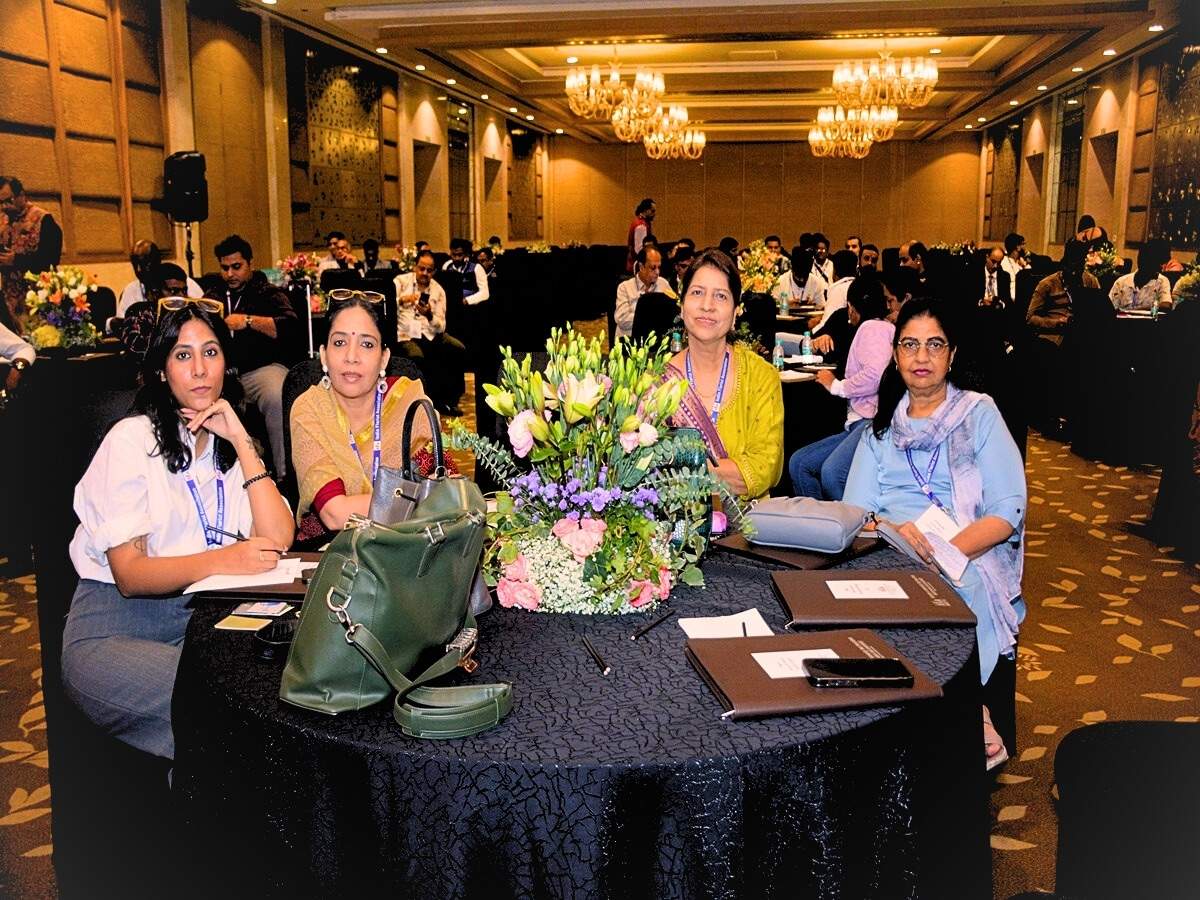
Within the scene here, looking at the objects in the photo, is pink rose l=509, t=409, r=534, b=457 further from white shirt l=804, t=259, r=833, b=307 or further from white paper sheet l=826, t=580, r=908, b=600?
white shirt l=804, t=259, r=833, b=307

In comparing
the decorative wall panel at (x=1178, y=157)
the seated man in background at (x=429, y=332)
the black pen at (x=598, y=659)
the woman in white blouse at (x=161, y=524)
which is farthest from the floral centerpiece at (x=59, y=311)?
the decorative wall panel at (x=1178, y=157)

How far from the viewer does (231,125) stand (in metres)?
9.71

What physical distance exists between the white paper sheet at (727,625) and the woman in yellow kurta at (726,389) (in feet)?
3.81

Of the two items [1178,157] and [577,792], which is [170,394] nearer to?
[577,792]

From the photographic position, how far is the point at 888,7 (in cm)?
977

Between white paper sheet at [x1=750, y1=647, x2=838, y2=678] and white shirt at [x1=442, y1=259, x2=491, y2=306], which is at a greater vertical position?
white shirt at [x1=442, y1=259, x2=491, y2=306]

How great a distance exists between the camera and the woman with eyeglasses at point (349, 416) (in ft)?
8.79

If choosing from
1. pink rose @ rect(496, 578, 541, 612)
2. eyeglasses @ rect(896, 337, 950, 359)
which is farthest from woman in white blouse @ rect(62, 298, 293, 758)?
eyeglasses @ rect(896, 337, 950, 359)

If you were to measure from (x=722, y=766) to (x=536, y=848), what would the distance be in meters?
0.27

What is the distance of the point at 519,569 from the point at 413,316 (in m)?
7.10

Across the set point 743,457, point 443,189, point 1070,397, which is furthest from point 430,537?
point 443,189

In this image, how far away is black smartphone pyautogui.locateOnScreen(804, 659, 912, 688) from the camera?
152 centimetres

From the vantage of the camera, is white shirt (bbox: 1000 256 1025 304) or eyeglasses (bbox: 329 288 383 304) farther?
white shirt (bbox: 1000 256 1025 304)

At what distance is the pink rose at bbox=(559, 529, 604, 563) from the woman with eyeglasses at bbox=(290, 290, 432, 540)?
899 millimetres
